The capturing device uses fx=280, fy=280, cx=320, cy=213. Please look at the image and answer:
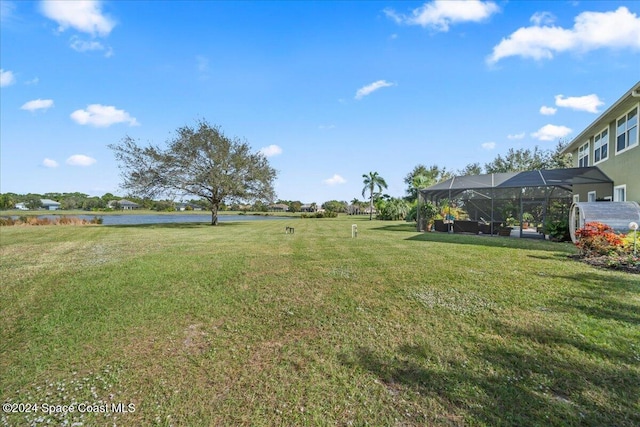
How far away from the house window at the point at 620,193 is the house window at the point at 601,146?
2096 millimetres

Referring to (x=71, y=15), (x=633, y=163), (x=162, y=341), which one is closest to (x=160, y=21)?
(x=71, y=15)

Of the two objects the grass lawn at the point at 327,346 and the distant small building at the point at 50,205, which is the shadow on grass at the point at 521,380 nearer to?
the grass lawn at the point at 327,346

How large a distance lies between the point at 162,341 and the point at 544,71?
18.0 m

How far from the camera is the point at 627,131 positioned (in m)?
11.0

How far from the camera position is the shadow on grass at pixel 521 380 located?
7.89 ft

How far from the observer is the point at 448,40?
1137 centimetres

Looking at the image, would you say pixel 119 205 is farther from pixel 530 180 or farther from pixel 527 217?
pixel 530 180

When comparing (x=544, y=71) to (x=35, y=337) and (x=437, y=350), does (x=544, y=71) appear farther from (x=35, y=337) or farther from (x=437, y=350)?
(x=35, y=337)

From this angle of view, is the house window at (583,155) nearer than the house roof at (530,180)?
No

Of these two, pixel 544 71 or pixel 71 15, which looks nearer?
pixel 71 15

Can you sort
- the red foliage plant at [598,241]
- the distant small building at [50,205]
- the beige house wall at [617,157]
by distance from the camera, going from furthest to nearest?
the distant small building at [50,205]
the beige house wall at [617,157]
the red foliage plant at [598,241]

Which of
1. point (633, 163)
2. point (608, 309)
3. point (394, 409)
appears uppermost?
point (633, 163)

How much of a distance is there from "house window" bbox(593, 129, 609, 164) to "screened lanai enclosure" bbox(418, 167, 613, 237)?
2.62ft

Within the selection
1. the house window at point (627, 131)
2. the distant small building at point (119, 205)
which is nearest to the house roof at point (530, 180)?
the house window at point (627, 131)
